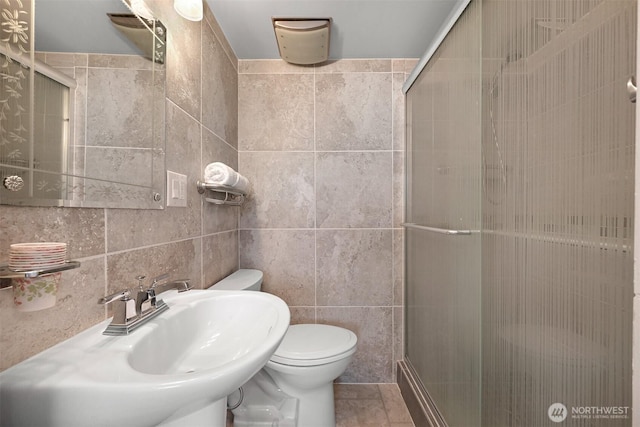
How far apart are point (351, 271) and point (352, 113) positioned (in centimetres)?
102

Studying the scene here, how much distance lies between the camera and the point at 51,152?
585 millimetres

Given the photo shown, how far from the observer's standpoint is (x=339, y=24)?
148 centimetres

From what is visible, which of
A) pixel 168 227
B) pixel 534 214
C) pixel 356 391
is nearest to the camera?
pixel 534 214

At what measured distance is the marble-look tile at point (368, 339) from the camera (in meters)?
1.77

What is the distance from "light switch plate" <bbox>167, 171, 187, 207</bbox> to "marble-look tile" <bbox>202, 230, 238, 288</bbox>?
27 cm

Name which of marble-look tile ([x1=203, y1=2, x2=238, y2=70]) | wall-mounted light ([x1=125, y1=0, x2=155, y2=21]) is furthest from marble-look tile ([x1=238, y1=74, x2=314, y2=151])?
wall-mounted light ([x1=125, y1=0, x2=155, y2=21])

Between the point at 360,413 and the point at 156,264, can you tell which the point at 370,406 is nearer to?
the point at 360,413

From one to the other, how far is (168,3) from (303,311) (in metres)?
1.66

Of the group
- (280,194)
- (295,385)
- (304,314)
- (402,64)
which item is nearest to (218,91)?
(280,194)

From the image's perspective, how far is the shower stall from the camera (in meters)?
0.56

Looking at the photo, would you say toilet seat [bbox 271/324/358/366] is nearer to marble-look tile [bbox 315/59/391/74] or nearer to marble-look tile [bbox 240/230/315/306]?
marble-look tile [bbox 240/230/315/306]

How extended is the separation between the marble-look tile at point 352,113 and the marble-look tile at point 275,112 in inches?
3.1

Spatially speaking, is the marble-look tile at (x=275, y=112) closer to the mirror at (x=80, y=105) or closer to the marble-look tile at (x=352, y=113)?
the marble-look tile at (x=352, y=113)
